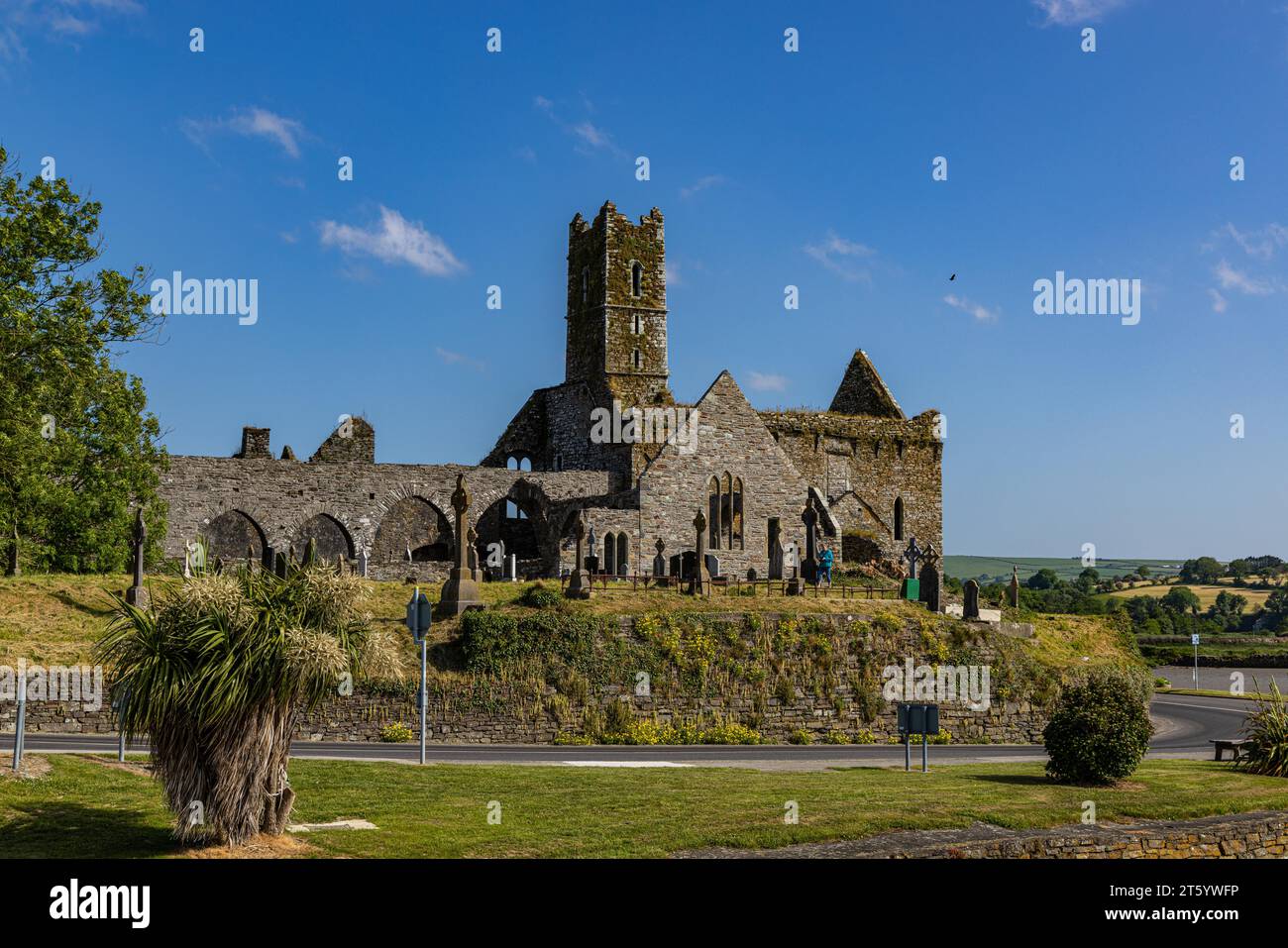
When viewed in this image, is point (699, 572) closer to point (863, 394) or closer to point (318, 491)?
point (318, 491)

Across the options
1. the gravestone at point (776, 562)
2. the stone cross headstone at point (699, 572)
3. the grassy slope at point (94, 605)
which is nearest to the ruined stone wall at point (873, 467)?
the gravestone at point (776, 562)

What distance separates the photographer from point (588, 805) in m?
17.3

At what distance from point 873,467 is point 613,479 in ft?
50.3

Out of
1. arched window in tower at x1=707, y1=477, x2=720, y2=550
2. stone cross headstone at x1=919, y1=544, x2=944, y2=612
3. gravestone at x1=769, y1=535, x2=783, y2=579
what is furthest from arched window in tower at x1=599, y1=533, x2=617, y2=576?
stone cross headstone at x1=919, y1=544, x2=944, y2=612

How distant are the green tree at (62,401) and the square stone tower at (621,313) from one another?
2316 cm

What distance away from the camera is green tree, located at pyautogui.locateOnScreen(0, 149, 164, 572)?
3372 cm

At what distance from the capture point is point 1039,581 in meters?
132

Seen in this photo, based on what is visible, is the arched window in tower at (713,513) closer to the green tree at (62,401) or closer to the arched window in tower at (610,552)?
the arched window in tower at (610,552)

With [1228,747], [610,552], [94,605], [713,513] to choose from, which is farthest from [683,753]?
[713,513]

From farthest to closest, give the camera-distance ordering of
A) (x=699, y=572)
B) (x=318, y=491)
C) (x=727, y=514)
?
(x=727, y=514)
(x=318, y=491)
(x=699, y=572)

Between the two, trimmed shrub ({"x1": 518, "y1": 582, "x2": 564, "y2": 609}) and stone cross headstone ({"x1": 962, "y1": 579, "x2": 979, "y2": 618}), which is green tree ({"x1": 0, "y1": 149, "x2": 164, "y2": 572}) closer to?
trimmed shrub ({"x1": 518, "y1": 582, "x2": 564, "y2": 609})

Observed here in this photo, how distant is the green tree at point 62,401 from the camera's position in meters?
33.7
